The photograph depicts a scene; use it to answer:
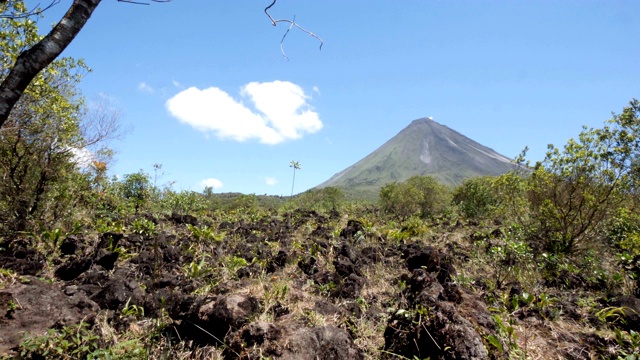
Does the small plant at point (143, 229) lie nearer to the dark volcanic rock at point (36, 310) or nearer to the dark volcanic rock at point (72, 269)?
the dark volcanic rock at point (72, 269)

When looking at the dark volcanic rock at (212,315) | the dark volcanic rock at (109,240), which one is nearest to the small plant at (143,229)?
the dark volcanic rock at (109,240)

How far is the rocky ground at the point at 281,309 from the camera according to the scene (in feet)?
10.2

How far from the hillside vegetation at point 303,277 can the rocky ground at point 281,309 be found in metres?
0.02

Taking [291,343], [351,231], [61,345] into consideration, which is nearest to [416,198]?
[351,231]

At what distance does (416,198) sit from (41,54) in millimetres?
25945

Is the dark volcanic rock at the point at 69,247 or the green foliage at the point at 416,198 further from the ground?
the green foliage at the point at 416,198

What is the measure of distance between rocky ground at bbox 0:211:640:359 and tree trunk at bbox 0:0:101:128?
1.77 m

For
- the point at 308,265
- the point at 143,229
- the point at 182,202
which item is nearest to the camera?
the point at 308,265

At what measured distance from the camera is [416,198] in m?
→ 26.4

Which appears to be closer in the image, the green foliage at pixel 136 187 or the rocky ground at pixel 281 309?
the rocky ground at pixel 281 309

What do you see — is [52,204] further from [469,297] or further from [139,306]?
[469,297]

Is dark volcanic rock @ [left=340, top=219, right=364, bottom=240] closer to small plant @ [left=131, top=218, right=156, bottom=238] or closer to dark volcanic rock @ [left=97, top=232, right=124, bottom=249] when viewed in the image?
small plant @ [left=131, top=218, right=156, bottom=238]

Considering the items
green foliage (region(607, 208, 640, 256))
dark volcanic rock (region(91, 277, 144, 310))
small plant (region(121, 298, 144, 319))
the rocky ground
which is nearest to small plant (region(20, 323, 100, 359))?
the rocky ground

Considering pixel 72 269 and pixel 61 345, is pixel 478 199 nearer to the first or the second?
pixel 72 269
